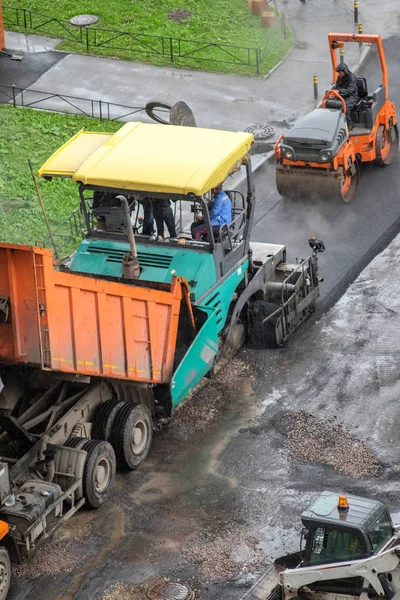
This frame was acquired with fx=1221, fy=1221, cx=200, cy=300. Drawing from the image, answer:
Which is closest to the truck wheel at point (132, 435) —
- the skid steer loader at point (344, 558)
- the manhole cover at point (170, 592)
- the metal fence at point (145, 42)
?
the manhole cover at point (170, 592)

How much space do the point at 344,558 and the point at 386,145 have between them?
13.2 meters

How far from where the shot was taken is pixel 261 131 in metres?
24.7

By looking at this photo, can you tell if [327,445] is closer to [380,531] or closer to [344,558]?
[380,531]

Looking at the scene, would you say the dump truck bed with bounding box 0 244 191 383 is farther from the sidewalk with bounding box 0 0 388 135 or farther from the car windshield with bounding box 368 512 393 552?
the sidewalk with bounding box 0 0 388 135

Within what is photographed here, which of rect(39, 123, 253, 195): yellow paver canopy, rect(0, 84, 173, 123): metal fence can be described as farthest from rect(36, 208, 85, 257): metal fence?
rect(0, 84, 173, 123): metal fence

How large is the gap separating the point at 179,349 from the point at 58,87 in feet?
43.7

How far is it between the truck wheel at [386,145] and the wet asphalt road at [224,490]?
4.96 meters

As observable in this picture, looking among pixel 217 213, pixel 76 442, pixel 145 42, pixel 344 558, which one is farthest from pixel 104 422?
pixel 145 42

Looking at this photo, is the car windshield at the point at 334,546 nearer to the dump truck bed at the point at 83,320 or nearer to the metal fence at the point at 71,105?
the dump truck bed at the point at 83,320

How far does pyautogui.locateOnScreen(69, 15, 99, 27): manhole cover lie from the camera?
2975cm

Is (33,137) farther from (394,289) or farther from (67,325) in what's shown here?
(67,325)

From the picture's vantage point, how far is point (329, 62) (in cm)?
2847

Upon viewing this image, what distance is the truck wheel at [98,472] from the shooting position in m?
A: 13.1

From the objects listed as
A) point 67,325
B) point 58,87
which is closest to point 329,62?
point 58,87
